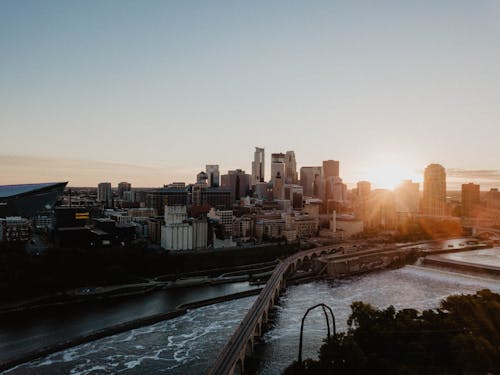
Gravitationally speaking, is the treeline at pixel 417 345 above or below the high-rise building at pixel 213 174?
below

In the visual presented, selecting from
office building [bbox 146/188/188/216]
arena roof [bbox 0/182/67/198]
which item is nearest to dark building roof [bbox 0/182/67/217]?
arena roof [bbox 0/182/67/198]

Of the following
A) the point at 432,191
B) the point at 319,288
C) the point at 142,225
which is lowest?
the point at 319,288

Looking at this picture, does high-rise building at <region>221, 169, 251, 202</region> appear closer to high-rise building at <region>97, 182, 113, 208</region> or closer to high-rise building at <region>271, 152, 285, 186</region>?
high-rise building at <region>271, 152, 285, 186</region>

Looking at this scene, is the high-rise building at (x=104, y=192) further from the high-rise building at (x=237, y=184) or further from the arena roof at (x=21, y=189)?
the arena roof at (x=21, y=189)

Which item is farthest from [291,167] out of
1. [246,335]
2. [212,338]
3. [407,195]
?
[246,335]

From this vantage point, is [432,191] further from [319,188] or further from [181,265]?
[181,265]

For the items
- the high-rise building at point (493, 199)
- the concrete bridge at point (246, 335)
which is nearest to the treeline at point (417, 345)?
the concrete bridge at point (246, 335)

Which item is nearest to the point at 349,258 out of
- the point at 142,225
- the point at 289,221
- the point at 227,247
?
the point at 227,247
